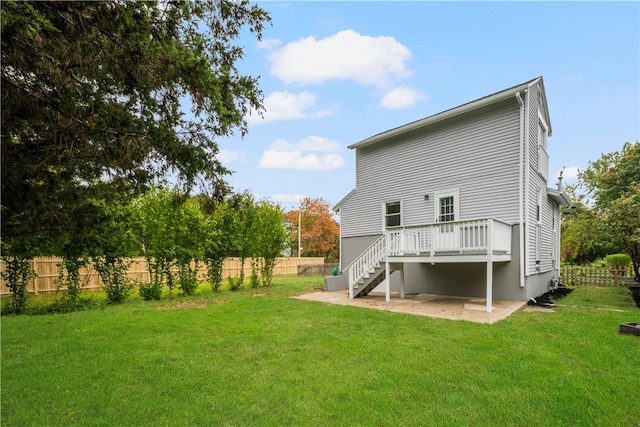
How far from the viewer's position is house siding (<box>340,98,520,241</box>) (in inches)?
380

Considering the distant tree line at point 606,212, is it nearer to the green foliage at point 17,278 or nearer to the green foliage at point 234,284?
the green foliage at point 234,284

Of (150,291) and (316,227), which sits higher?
(316,227)

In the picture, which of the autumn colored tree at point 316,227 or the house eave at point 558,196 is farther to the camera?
the autumn colored tree at point 316,227

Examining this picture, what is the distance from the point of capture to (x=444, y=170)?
11.0 metres

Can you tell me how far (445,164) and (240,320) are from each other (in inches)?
315

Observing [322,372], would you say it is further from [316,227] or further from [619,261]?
[316,227]

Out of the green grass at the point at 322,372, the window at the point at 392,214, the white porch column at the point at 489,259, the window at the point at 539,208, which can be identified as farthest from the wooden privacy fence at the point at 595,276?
the white porch column at the point at 489,259

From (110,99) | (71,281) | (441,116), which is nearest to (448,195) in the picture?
(441,116)

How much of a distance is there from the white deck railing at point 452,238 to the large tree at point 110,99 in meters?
6.24

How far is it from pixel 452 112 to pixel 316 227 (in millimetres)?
25802

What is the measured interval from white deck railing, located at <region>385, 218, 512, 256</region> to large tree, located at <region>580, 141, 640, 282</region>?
11.1 feet

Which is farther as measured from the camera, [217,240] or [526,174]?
[217,240]

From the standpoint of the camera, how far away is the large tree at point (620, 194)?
9.42m

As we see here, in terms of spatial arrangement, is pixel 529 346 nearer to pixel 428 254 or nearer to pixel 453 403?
pixel 453 403
